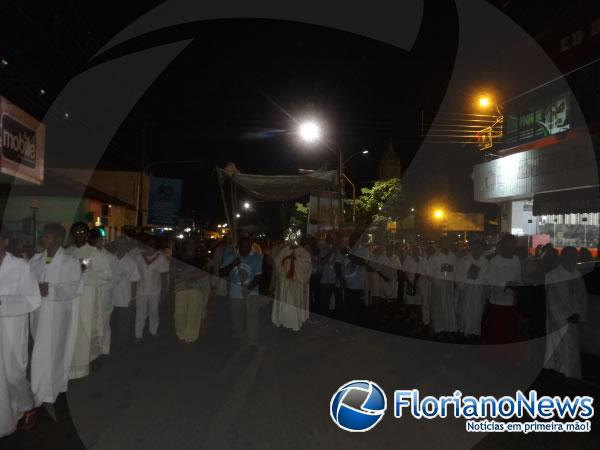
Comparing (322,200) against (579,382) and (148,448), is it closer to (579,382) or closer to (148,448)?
(579,382)

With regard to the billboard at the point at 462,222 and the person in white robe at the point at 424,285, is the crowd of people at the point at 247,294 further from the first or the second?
the billboard at the point at 462,222

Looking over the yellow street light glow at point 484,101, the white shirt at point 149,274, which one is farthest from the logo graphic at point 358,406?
the yellow street light glow at point 484,101

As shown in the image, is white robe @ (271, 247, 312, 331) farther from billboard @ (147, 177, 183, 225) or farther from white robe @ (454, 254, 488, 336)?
billboard @ (147, 177, 183, 225)

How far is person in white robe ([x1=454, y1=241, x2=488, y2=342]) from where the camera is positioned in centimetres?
948

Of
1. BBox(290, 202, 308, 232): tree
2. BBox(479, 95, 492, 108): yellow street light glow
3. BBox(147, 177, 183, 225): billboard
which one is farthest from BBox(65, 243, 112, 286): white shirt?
BBox(290, 202, 308, 232): tree

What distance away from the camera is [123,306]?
9.22 metres

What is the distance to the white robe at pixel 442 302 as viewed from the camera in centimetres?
1057

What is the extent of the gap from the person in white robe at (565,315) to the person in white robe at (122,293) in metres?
6.17

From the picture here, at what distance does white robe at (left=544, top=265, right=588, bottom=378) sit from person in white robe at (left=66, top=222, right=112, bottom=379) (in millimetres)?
5847

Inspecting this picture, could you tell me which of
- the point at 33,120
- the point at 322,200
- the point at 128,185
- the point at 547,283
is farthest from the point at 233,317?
the point at 128,185

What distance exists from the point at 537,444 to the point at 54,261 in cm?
500

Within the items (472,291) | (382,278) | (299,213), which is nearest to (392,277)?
(382,278)

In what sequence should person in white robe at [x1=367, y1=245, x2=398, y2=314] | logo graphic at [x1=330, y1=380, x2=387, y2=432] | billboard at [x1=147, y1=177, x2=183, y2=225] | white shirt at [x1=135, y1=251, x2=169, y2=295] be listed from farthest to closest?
billboard at [x1=147, y1=177, x2=183, y2=225], person in white robe at [x1=367, y1=245, x2=398, y2=314], white shirt at [x1=135, y1=251, x2=169, y2=295], logo graphic at [x1=330, y1=380, x2=387, y2=432]

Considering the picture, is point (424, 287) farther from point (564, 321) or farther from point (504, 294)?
point (564, 321)
